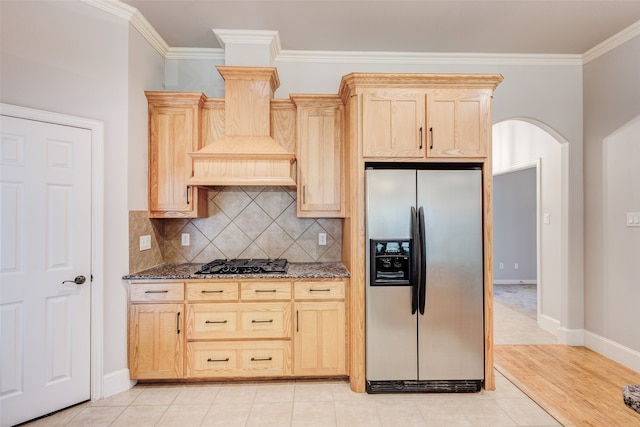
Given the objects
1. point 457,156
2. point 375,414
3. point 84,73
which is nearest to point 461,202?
point 457,156

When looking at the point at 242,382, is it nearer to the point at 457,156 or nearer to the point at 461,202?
the point at 461,202

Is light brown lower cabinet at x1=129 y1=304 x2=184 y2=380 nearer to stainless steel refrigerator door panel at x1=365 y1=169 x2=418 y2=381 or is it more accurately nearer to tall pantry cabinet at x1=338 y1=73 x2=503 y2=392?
tall pantry cabinet at x1=338 y1=73 x2=503 y2=392

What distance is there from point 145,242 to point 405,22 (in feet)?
9.92

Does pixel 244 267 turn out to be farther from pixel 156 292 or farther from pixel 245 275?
pixel 156 292

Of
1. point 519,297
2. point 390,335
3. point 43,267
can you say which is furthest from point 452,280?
point 519,297

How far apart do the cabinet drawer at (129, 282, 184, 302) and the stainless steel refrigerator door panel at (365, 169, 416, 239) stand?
1663mm

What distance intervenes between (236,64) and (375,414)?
3157mm

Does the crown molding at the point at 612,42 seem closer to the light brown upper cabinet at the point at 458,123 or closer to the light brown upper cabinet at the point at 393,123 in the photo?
the light brown upper cabinet at the point at 458,123

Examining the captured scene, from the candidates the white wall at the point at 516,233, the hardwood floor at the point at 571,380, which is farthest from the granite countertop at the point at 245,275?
the white wall at the point at 516,233

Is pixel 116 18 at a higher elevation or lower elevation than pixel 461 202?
higher

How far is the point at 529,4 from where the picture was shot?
2590 mm

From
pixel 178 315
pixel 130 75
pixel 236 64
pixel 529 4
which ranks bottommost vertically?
pixel 178 315

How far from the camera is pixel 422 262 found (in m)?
2.46

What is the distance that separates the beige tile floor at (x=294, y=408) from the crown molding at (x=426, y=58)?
10.2 feet
